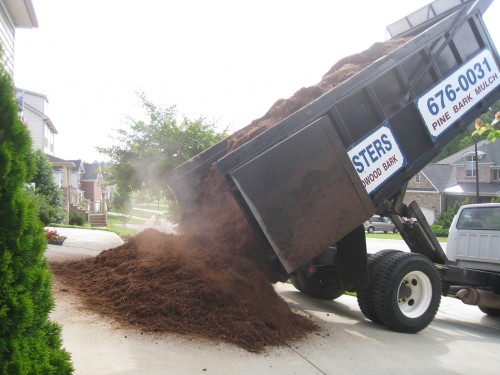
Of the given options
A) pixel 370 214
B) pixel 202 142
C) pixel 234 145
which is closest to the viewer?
pixel 370 214

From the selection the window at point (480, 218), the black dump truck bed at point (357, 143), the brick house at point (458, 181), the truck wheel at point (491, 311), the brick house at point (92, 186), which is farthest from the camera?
the brick house at point (92, 186)

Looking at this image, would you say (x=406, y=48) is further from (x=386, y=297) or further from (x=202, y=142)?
(x=202, y=142)

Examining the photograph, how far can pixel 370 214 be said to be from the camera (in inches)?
201

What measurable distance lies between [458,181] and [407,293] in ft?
147

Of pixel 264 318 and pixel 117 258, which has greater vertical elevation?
pixel 117 258

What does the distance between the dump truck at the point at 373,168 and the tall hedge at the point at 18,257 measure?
7.24ft

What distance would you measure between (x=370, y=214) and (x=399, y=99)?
161cm

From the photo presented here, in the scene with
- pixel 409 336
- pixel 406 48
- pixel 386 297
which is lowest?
pixel 409 336

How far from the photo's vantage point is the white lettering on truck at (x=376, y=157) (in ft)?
17.3

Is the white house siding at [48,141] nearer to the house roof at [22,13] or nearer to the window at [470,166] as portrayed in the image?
the house roof at [22,13]

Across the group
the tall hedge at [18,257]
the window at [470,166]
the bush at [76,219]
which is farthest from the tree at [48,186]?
the window at [470,166]

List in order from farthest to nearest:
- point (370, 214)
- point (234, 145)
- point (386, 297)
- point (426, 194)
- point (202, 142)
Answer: point (426, 194) → point (202, 142) → point (234, 145) → point (386, 297) → point (370, 214)

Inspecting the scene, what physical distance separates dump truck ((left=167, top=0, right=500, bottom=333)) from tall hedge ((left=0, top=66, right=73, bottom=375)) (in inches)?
→ 86.9

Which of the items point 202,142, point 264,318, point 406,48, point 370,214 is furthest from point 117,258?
point 202,142
